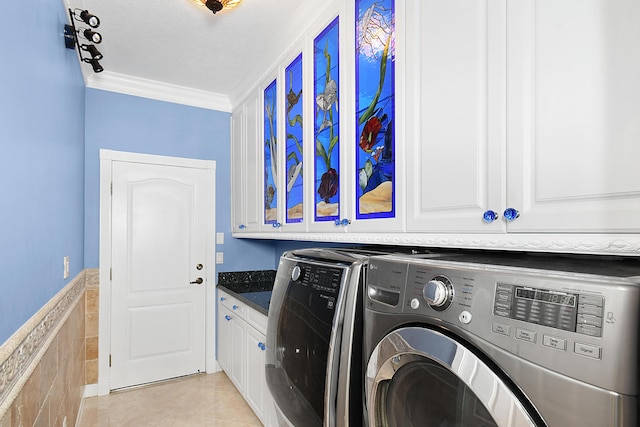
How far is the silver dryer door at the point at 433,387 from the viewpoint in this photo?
26.0 inches

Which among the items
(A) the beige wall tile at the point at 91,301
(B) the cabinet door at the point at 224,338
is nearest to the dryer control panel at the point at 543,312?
(B) the cabinet door at the point at 224,338

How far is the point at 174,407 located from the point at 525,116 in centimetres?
291

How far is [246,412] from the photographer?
2615 millimetres

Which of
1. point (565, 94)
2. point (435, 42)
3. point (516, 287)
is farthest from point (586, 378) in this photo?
point (435, 42)

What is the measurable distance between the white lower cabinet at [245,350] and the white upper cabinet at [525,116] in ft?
4.92

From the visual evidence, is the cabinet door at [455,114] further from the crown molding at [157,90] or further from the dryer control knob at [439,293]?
the crown molding at [157,90]

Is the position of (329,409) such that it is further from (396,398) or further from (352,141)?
(352,141)

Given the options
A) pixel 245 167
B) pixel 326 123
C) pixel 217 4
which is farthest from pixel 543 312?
pixel 245 167

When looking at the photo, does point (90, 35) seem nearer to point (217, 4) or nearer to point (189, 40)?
point (189, 40)

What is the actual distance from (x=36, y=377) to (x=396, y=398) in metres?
1.14

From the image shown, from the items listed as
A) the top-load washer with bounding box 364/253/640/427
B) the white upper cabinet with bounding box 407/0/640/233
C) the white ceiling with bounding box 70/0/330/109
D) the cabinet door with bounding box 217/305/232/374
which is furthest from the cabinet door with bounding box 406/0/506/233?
the cabinet door with bounding box 217/305/232/374

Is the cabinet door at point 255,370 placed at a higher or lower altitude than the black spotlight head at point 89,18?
lower

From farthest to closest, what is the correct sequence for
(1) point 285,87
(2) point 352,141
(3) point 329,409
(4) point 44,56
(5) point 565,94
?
(1) point 285,87 < (2) point 352,141 < (4) point 44,56 < (3) point 329,409 < (5) point 565,94

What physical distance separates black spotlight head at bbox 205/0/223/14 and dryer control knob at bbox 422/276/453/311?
1806mm
